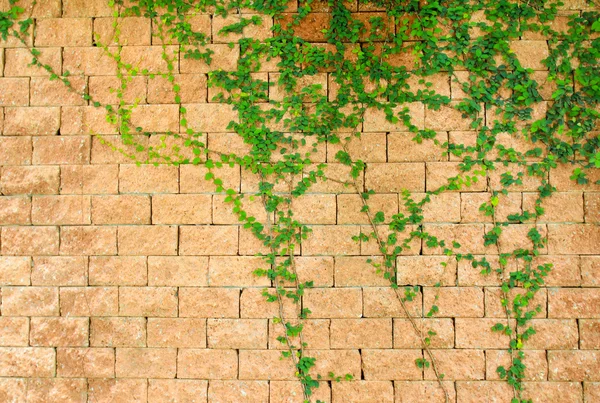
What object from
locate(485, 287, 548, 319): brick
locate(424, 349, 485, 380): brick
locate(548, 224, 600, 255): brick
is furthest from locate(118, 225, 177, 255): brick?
locate(548, 224, 600, 255): brick

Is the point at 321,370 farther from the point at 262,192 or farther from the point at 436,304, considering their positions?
the point at 262,192

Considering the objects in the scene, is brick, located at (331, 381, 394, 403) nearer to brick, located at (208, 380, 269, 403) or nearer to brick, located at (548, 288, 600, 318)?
brick, located at (208, 380, 269, 403)

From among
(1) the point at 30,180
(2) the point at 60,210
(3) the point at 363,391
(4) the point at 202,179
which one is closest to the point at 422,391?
(3) the point at 363,391

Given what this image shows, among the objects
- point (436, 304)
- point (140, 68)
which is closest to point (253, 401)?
point (436, 304)

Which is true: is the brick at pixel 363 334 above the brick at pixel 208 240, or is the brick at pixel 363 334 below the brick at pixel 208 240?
below

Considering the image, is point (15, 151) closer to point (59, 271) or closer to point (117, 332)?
point (59, 271)

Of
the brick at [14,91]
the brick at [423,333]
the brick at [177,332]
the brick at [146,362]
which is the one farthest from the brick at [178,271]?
the brick at [14,91]

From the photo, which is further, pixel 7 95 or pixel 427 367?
pixel 7 95

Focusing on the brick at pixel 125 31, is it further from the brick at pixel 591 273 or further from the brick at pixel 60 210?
the brick at pixel 591 273
